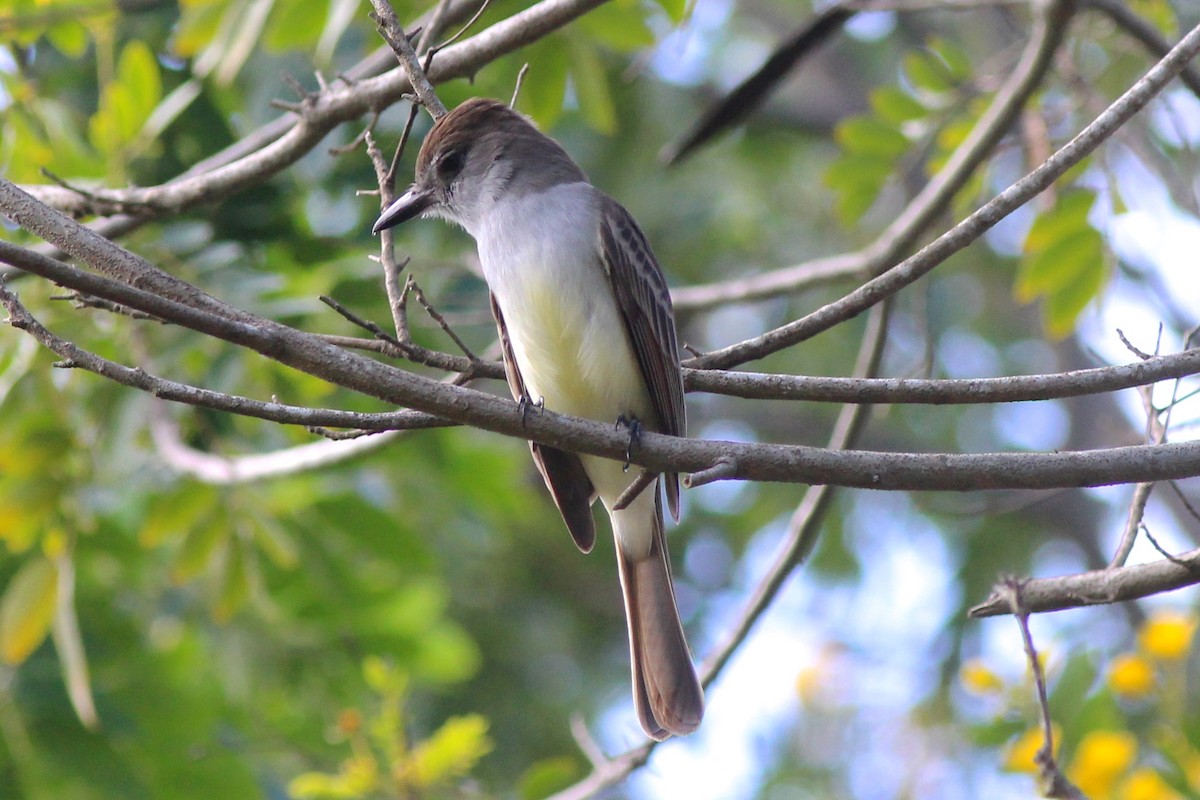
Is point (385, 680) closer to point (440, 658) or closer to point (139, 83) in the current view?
Answer: point (440, 658)

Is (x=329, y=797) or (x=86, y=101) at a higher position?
(x=86, y=101)

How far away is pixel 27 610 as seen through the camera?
14.6ft

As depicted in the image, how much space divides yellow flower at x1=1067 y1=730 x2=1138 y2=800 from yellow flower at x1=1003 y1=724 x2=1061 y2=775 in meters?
0.10

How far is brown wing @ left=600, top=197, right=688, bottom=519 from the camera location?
12.8ft

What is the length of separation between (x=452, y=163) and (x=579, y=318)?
76 centimetres

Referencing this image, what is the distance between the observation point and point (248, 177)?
12.3 ft

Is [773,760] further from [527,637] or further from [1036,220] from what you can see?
[1036,220]

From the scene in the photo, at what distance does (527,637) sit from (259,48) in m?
4.19

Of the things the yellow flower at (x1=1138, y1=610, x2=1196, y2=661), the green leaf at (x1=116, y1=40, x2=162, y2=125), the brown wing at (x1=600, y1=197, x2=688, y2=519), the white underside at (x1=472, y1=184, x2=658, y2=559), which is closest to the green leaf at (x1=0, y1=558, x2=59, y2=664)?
the green leaf at (x1=116, y1=40, x2=162, y2=125)

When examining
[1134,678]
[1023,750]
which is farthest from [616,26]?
[1134,678]

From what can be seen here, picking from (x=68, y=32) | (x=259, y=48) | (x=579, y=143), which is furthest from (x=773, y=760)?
(x=68, y=32)

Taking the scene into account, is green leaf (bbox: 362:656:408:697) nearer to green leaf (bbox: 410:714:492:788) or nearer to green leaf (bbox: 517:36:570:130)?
green leaf (bbox: 410:714:492:788)

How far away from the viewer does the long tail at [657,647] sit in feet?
12.5

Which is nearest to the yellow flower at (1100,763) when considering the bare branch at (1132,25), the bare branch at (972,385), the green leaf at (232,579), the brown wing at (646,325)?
the brown wing at (646,325)
